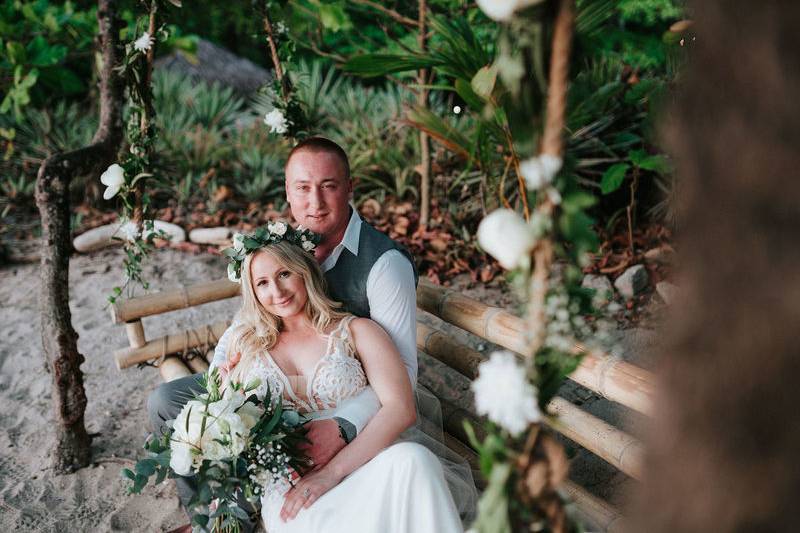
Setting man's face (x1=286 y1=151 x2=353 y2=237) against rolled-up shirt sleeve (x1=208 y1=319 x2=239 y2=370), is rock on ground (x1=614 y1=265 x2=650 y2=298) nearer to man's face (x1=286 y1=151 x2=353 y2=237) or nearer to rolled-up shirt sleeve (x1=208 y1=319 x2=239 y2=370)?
man's face (x1=286 y1=151 x2=353 y2=237)

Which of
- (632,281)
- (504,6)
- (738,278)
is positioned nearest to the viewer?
(738,278)

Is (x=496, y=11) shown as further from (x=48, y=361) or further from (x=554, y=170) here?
(x=48, y=361)

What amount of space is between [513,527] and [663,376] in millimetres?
537

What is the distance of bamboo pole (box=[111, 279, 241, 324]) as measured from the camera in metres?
3.43

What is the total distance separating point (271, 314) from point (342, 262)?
450 mm

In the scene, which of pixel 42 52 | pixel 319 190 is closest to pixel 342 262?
pixel 319 190

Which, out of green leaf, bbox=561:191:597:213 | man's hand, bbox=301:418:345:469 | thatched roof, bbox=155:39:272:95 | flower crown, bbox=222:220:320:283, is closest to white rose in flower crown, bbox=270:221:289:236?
flower crown, bbox=222:220:320:283

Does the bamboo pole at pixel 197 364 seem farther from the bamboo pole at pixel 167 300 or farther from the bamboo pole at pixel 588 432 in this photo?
the bamboo pole at pixel 588 432

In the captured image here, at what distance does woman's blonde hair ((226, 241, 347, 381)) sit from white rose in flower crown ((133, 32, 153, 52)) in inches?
48.9

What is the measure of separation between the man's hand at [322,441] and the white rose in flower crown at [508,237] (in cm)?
137

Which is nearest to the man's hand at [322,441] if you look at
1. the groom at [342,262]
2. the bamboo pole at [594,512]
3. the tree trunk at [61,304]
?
the groom at [342,262]

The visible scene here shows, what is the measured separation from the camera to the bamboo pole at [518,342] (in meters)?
2.25

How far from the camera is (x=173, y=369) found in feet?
11.4

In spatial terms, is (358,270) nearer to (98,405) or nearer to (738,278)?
(738,278)
